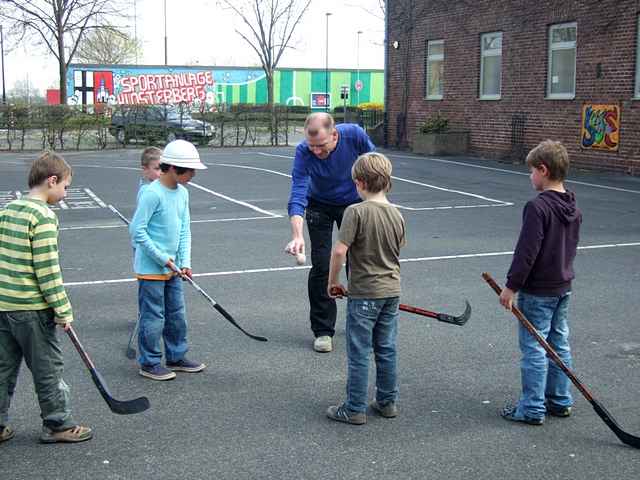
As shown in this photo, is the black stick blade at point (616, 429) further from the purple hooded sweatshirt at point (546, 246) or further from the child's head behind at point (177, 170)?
the child's head behind at point (177, 170)

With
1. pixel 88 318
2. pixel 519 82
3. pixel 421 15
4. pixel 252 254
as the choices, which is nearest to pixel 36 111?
pixel 421 15

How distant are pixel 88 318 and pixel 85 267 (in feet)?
8.30

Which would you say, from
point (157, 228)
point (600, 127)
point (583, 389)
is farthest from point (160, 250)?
point (600, 127)

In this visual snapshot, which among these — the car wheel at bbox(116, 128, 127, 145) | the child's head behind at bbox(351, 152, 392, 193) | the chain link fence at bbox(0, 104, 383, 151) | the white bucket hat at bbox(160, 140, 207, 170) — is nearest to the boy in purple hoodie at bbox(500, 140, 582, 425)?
the child's head behind at bbox(351, 152, 392, 193)

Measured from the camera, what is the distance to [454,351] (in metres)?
6.45

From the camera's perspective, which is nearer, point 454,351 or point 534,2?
point 454,351

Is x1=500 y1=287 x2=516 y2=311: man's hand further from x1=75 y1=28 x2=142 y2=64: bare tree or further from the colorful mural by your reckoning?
x1=75 y1=28 x2=142 y2=64: bare tree

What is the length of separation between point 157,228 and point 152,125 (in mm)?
28632

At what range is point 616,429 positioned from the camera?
463 cm

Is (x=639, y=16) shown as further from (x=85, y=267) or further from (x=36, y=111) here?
(x=36, y=111)

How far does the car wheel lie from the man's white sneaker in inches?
1105

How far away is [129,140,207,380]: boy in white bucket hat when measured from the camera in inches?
225

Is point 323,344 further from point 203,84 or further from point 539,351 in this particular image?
point 203,84

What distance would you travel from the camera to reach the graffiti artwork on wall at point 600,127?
2084 cm
